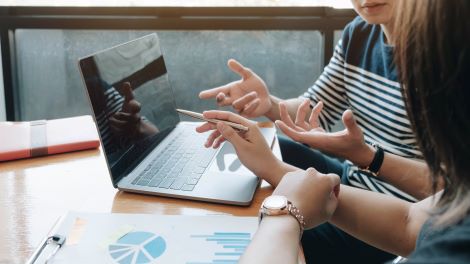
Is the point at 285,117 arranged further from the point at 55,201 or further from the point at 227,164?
the point at 55,201

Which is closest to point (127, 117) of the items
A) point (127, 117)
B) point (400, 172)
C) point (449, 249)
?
point (127, 117)

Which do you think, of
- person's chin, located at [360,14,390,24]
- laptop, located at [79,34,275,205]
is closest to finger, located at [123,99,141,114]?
laptop, located at [79,34,275,205]

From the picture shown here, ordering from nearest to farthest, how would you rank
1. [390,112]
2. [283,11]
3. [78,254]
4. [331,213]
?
[78,254] < [331,213] < [390,112] < [283,11]

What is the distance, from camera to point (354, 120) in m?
1.15

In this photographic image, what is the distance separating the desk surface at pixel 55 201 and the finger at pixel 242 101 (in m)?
0.36

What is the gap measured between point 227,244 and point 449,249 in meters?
0.35

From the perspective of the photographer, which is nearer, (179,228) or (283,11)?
(179,228)

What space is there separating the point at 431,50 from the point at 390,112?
0.85 meters

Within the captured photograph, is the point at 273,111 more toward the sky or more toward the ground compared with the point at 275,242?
more toward the ground

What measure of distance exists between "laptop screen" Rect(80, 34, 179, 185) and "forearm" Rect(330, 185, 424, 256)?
42 centimetres

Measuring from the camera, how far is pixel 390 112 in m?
1.38

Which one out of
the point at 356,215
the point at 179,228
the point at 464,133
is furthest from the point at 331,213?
the point at 464,133

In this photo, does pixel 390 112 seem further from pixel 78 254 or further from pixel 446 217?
pixel 78 254

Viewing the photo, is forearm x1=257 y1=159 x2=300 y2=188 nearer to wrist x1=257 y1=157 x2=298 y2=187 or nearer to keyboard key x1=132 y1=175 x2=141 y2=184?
wrist x1=257 y1=157 x2=298 y2=187
